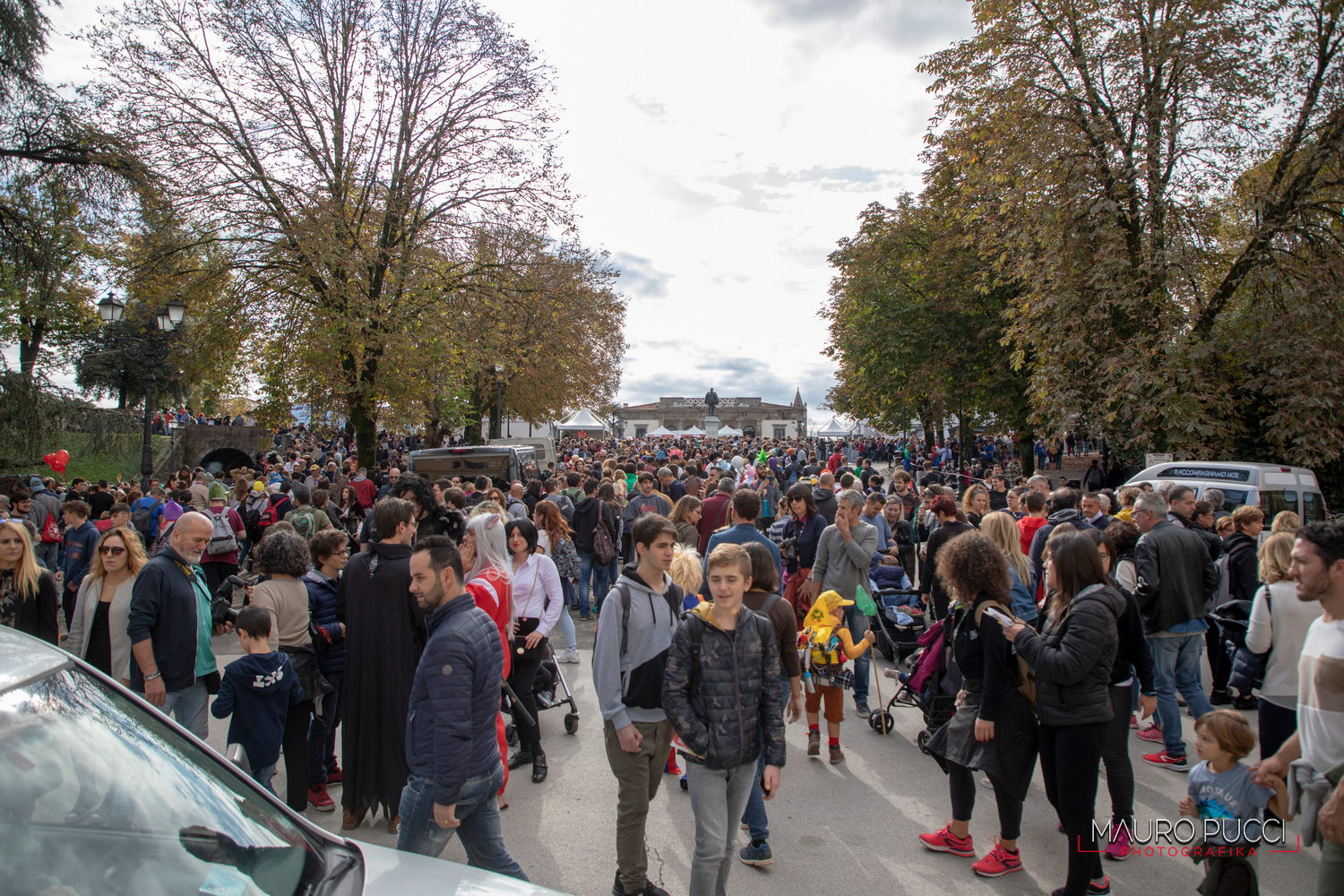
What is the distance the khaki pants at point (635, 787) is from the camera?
11.6 ft

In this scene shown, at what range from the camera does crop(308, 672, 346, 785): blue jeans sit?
15.9 feet

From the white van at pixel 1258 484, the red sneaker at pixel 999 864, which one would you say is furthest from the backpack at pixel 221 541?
the white van at pixel 1258 484

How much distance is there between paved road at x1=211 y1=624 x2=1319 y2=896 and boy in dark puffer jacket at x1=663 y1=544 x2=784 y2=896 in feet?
2.64

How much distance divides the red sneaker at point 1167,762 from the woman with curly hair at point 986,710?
6.64 ft

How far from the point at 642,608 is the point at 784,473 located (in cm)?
1643

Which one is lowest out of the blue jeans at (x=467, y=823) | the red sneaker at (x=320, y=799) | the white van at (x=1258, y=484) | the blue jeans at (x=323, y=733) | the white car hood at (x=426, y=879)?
the red sneaker at (x=320, y=799)

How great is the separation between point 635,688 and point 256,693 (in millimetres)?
2055

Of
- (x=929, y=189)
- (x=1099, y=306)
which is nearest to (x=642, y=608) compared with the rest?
(x=1099, y=306)

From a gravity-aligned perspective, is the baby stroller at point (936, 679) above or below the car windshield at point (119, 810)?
below

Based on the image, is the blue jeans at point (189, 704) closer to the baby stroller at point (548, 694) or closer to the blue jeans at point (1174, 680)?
the baby stroller at point (548, 694)

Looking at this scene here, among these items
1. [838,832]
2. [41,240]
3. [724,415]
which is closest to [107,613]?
[838,832]

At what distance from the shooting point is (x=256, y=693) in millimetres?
4090

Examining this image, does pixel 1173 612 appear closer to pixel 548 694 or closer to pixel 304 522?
pixel 548 694

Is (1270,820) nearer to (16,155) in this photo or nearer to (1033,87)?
(1033,87)
